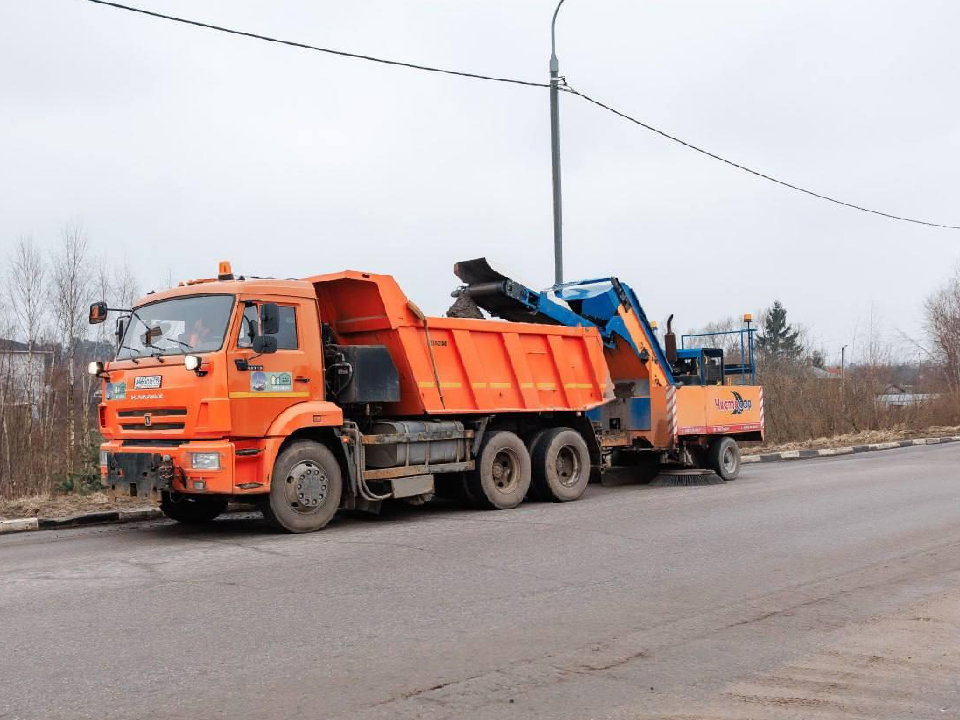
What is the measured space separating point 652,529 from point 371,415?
3.50 meters

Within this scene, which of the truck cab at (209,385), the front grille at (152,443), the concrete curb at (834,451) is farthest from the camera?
the concrete curb at (834,451)

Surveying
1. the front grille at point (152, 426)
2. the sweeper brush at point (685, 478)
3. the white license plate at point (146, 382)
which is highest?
the white license plate at point (146, 382)

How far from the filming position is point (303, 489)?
390 inches

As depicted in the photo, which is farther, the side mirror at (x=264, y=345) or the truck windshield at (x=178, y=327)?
the truck windshield at (x=178, y=327)

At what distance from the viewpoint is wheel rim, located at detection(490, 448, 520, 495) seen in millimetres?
12352

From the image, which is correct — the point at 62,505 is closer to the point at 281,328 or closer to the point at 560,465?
the point at 281,328

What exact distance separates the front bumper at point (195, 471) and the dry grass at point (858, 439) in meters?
15.7

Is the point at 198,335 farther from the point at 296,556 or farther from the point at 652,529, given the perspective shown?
the point at 652,529

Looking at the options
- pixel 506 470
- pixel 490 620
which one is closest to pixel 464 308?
pixel 506 470

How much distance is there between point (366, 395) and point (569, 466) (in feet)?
12.2

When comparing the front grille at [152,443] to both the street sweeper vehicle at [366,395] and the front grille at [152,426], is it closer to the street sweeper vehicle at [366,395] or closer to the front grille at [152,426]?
the street sweeper vehicle at [366,395]

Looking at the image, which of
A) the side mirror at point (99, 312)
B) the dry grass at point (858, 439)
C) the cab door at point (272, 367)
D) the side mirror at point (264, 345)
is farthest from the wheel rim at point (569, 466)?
the dry grass at point (858, 439)

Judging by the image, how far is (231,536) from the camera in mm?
9797

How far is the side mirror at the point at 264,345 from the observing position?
959 centimetres
